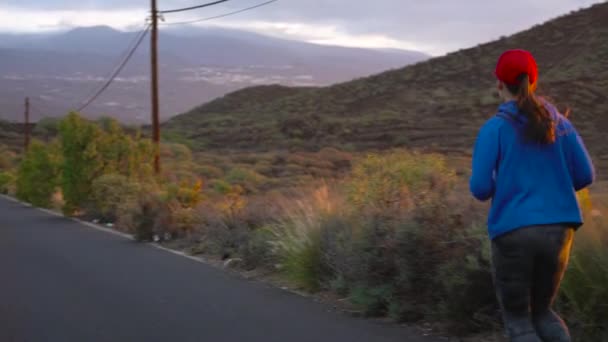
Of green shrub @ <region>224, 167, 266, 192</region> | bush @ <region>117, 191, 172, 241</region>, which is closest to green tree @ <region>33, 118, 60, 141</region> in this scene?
green shrub @ <region>224, 167, 266, 192</region>

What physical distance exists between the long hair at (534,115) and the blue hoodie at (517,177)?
4 cm

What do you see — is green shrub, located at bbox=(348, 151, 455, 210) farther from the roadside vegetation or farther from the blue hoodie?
the blue hoodie

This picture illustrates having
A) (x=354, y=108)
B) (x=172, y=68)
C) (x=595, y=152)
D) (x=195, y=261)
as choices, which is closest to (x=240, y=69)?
(x=172, y=68)

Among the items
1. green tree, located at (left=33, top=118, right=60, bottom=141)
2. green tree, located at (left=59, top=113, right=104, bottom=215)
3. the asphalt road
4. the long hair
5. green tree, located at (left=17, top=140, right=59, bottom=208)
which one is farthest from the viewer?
green tree, located at (left=33, top=118, right=60, bottom=141)

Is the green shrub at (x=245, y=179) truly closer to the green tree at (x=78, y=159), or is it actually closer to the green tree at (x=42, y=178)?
the green tree at (x=42, y=178)

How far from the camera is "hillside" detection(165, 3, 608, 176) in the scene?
55.2m

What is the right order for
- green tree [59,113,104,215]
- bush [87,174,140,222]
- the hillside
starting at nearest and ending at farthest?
1. bush [87,174,140,222]
2. green tree [59,113,104,215]
3. the hillside

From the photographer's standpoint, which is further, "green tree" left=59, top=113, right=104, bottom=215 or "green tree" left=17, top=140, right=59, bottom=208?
"green tree" left=17, top=140, right=59, bottom=208

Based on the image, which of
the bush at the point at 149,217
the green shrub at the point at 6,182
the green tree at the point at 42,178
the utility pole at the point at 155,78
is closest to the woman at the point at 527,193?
the bush at the point at 149,217

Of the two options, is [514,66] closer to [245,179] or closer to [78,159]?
[78,159]

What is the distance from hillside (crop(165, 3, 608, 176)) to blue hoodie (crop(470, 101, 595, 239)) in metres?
39.8

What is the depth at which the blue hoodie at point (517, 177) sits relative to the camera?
5.09 m

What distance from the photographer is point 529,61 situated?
17.4 feet

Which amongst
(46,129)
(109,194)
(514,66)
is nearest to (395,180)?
(514,66)
